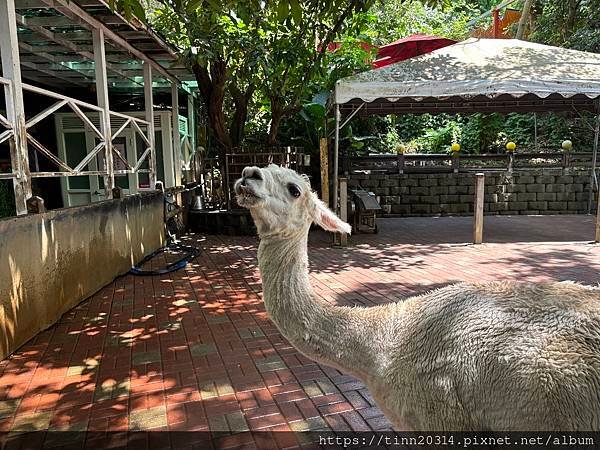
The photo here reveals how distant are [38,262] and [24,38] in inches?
193

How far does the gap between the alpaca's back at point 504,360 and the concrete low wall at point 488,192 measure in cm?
1163

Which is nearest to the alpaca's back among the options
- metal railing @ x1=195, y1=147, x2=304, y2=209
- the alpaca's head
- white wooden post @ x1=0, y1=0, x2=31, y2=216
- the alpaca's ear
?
the alpaca's ear

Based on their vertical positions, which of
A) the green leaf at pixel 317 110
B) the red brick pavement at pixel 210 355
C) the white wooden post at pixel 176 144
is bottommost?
the red brick pavement at pixel 210 355

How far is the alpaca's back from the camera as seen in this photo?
4.89ft

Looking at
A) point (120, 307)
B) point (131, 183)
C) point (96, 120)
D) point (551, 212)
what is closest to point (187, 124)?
point (96, 120)

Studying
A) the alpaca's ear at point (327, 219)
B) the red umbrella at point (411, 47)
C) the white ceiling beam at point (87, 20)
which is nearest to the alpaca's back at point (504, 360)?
the alpaca's ear at point (327, 219)

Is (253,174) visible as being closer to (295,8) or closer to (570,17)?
(295,8)

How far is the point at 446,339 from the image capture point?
1755 mm

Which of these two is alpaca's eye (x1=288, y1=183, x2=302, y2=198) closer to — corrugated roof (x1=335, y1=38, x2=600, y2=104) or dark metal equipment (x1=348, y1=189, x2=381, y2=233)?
corrugated roof (x1=335, y1=38, x2=600, y2=104)

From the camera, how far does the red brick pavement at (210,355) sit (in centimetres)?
317

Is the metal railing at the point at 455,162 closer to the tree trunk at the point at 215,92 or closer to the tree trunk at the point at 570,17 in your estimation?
the tree trunk at the point at 215,92

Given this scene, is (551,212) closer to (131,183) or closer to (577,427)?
(131,183)

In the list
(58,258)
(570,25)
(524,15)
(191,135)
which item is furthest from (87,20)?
(524,15)

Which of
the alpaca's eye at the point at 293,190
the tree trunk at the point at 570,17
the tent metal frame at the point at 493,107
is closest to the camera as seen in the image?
the alpaca's eye at the point at 293,190
